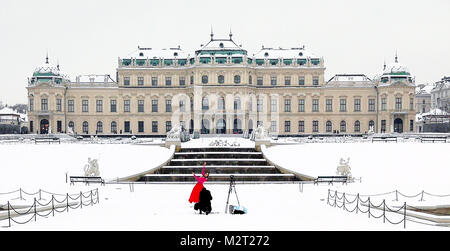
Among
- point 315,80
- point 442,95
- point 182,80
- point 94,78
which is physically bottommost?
point 442,95

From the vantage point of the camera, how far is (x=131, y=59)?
2485 inches

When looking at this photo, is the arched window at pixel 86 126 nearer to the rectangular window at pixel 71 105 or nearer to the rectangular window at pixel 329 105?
the rectangular window at pixel 71 105

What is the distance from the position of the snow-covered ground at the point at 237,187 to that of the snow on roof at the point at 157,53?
97.1 feet

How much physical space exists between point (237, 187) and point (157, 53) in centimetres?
4602

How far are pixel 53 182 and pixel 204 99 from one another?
125 feet

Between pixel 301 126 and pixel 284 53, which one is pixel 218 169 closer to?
pixel 301 126

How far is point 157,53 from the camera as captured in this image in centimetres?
6450

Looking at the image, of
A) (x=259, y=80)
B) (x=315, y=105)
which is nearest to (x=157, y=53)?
(x=259, y=80)

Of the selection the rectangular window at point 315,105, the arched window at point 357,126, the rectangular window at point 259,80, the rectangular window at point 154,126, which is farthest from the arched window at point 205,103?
the arched window at point 357,126

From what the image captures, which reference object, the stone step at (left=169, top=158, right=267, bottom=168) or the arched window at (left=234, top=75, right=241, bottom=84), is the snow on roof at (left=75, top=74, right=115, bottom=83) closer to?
the arched window at (left=234, top=75, right=241, bottom=84)

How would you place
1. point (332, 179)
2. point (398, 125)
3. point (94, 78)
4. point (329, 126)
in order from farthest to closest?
point (94, 78), point (329, 126), point (398, 125), point (332, 179)

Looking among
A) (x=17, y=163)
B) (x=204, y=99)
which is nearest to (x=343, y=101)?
(x=204, y=99)

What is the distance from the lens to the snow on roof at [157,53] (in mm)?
64125
